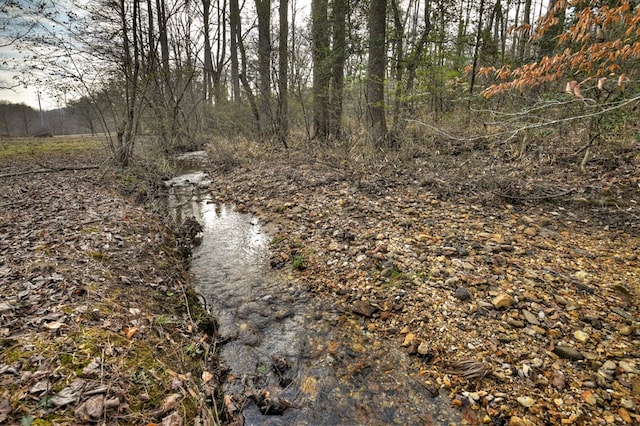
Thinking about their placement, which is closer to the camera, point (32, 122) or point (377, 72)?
point (377, 72)

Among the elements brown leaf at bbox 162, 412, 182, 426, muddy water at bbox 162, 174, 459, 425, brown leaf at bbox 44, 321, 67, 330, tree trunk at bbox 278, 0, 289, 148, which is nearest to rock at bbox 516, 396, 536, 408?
muddy water at bbox 162, 174, 459, 425

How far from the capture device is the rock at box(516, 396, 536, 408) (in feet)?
7.16

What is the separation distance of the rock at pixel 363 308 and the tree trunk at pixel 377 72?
5175 millimetres

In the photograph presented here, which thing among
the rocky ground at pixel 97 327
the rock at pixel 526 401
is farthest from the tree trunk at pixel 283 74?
the rock at pixel 526 401

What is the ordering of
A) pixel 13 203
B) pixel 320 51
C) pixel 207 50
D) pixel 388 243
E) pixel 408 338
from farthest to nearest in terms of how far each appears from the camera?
1. pixel 207 50
2. pixel 320 51
3. pixel 13 203
4. pixel 388 243
5. pixel 408 338

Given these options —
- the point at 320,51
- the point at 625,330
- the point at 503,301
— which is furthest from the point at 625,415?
the point at 320,51

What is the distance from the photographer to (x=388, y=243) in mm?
4172

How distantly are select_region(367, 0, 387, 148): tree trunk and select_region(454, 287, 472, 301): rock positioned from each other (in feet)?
16.9

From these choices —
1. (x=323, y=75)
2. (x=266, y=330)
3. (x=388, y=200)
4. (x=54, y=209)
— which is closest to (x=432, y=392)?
(x=266, y=330)

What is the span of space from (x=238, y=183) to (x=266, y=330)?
5.88 meters

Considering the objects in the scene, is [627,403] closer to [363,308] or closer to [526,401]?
[526,401]

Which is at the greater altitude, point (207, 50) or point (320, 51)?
point (207, 50)

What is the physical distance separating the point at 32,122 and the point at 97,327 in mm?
51928

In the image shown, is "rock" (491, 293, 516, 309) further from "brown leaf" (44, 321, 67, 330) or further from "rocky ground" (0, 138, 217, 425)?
"brown leaf" (44, 321, 67, 330)
